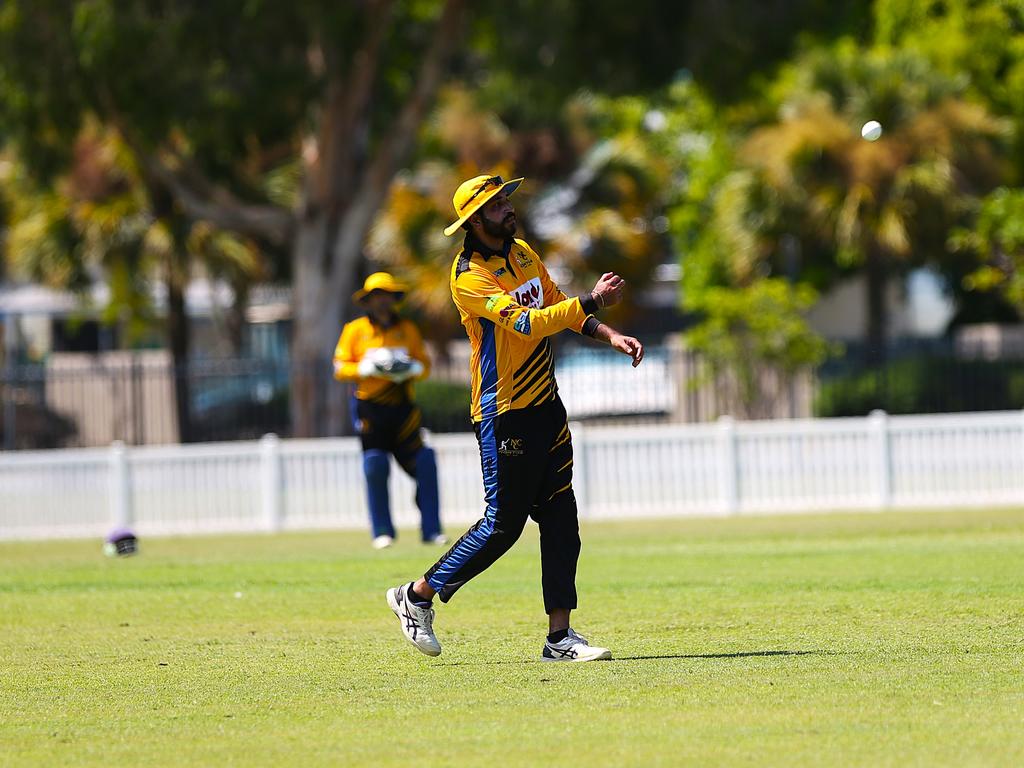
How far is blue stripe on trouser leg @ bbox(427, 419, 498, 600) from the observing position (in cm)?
795

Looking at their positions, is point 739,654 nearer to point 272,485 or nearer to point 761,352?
point 272,485

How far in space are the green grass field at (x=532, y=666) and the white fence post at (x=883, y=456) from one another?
486 cm

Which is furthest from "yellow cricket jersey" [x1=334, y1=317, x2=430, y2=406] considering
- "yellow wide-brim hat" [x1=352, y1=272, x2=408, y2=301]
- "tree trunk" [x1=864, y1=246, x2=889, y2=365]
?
"tree trunk" [x1=864, y1=246, x2=889, y2=365]

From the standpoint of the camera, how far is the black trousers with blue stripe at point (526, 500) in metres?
7.92

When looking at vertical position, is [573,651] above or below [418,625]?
below

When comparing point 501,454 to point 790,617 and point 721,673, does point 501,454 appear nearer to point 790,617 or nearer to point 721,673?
point 721,673

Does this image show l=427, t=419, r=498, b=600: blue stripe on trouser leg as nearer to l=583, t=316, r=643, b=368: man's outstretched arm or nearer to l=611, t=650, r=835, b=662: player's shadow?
l=583, t=316, r=643, b=368: man's outstretched arm

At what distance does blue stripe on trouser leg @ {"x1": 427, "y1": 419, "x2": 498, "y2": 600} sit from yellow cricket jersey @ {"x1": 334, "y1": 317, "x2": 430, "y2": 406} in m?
6.24

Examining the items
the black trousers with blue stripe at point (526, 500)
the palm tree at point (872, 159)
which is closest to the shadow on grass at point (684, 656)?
→ the black trousers with blue stripe at point (526, 500)

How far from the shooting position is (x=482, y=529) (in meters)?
8.04

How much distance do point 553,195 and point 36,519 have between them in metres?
17.6

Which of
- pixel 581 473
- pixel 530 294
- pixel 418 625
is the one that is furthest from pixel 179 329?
pixel 530 294

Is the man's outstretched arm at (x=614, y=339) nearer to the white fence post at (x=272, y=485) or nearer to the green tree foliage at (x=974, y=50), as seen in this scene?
the white fence post at (x=272, y=485)

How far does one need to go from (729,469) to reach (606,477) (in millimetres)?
1266
